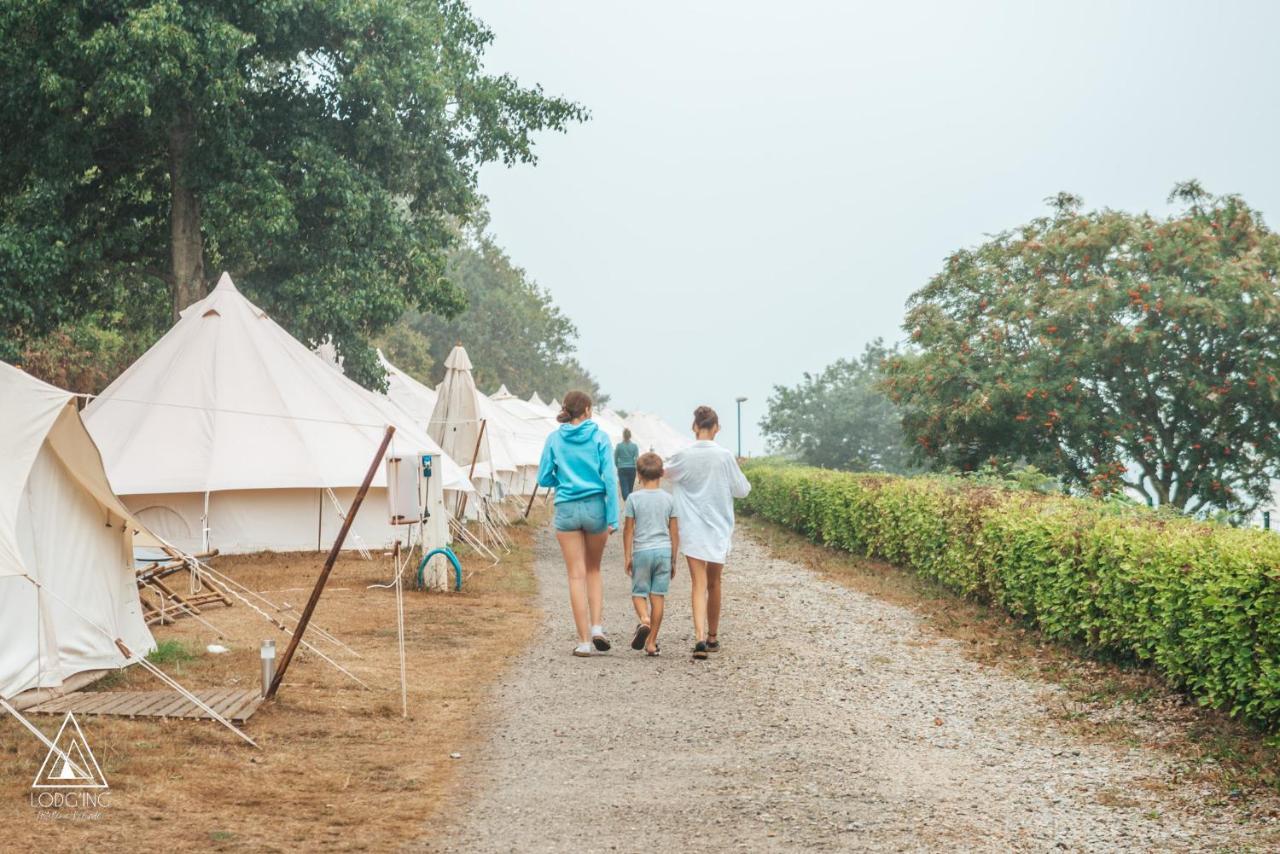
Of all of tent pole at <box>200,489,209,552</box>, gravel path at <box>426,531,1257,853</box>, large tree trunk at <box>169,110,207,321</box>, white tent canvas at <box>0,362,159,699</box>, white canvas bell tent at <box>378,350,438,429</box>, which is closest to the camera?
gravel path at <box>426,531,1257,853</box>

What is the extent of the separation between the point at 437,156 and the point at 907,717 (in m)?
17.1

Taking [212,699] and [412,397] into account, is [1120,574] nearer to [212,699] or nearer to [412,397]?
[212,699]

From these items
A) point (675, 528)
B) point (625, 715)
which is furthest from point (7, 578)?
point (675, 528)

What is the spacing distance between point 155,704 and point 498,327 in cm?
5559

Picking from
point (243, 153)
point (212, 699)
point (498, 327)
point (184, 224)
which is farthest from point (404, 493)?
point (498, 327)

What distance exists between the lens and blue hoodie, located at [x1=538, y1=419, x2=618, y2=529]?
366 inches

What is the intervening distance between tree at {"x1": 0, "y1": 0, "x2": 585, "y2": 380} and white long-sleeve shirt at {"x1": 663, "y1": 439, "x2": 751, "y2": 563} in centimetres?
1129

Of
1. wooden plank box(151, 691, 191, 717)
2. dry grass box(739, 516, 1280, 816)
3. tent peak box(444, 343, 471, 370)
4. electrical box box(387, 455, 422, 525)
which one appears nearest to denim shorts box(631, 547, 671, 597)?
electrical box box(387, 455, 422, 525)

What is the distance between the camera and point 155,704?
7.36 m

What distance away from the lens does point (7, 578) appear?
25.6 ft

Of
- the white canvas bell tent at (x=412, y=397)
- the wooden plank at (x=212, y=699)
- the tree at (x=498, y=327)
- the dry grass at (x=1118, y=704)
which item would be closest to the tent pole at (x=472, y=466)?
the white canvas bell tent at (x=412, y=397)

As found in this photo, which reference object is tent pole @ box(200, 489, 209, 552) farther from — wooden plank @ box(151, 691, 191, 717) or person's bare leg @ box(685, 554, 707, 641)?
wooden plank @ box(151, 691, 191, 717)

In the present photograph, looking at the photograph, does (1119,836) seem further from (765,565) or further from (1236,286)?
(1236,286)

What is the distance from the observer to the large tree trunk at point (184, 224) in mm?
19719
